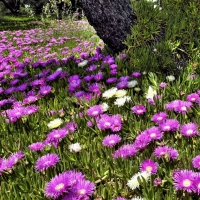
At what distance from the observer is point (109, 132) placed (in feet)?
7.06

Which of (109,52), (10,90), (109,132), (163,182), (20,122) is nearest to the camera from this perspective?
(163,182)

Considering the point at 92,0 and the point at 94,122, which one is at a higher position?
the point at 92,0

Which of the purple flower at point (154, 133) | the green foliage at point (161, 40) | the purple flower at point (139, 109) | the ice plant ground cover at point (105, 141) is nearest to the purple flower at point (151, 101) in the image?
the ice plant ground cover at point (105, 141)

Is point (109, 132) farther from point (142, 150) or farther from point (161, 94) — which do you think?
point (161, 94)

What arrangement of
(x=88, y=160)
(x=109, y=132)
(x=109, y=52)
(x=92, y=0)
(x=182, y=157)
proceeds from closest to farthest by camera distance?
1. (x=182, y=157)
2. (x=88, y=160)
3. (x=109, y=132)
4. (x=92, y=0)
5. (x=109, y=52)

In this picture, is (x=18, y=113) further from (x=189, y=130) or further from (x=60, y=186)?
(x=189, y=130)

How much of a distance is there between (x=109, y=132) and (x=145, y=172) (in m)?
0.65

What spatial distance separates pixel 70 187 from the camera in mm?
1508

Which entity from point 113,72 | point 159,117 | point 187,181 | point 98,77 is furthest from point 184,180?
point 113,72

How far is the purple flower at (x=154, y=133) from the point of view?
72.4 inches

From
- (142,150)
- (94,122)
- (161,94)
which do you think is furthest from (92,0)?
(142,150)

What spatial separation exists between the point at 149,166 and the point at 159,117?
0.56 metres

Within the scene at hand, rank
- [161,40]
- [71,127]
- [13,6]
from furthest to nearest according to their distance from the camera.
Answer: [13,6], [161,40], [71,127]

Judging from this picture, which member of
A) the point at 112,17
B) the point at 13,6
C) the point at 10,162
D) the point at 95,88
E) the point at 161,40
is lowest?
the point at 13,6
